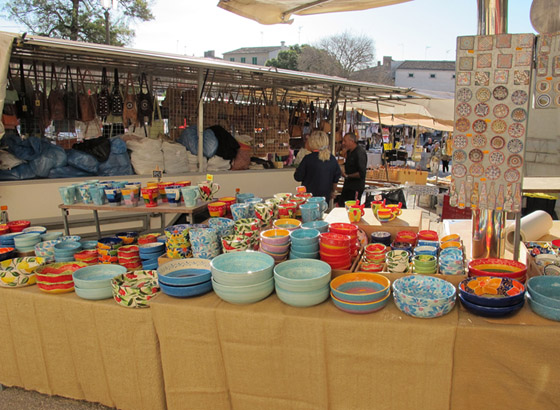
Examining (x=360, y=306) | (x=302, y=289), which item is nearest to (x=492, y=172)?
(x=360, y=306)

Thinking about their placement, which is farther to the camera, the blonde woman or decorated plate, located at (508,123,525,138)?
the blonde woman

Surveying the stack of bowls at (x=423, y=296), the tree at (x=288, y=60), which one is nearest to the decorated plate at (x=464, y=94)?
the stack of bowls at (x=423, y=296)

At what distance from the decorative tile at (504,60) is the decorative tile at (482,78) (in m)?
0.07

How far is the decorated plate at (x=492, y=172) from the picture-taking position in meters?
2.13

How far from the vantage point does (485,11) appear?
2193 millimetres

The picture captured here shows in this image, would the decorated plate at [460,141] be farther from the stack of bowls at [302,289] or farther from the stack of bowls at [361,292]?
the stack of bowls at [302,289]

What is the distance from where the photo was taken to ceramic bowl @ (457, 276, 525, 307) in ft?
5.54

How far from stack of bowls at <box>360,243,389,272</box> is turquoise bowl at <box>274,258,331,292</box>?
28 cm

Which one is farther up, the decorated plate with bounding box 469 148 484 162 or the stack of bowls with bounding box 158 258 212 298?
the decorated plate with bounding box 469 148 484 162

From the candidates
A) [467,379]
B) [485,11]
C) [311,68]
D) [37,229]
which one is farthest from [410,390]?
[311,68]

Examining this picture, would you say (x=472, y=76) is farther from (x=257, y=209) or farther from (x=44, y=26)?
(x=44, y=26)

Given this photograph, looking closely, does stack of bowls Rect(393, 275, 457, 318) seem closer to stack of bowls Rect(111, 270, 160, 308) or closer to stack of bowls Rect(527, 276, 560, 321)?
stack of bowls Rect(527, 276, 560, 321)

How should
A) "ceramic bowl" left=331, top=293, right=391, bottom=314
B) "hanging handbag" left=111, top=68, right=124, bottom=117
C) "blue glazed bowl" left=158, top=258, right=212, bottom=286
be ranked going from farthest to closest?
"hanging handbag" left=111, top=68, right=124, bottom=117
"blue glazed bowl" left=158, top=258, right=212, bottom=286
"ceramic bowl" left=331, top=293, right=391, bottom=314

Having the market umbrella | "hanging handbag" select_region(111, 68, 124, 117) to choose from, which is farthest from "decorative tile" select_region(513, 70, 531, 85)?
"hanging handbag" select_region(111, 68, 124, 117)
